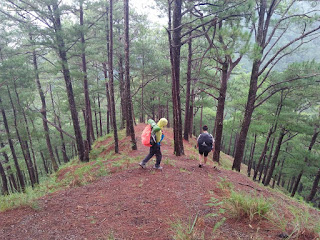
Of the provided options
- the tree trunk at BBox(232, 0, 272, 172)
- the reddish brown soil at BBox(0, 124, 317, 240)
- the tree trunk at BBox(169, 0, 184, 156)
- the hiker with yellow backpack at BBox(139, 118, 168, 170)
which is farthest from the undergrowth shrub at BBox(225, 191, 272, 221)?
the tree trunk at BBox(232, 0, 272, 172)

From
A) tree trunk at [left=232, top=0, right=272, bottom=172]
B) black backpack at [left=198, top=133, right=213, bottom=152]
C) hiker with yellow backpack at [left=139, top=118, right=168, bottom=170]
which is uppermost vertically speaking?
tree trunk at [left=232, top=0, right=272, bottom=172]

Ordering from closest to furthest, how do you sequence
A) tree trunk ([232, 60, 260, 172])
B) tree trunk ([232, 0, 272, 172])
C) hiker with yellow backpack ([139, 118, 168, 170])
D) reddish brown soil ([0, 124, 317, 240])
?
reddish brown soil ([0, 124, 317, 240]), hiker with yellow backpack ([139, 118, 168, 170]), tree trunk ([232, 0, 272, 172]), tree trunk ([232, 60, 260, 172])

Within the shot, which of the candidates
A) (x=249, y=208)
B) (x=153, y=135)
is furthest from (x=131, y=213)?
(x=153, y=135)

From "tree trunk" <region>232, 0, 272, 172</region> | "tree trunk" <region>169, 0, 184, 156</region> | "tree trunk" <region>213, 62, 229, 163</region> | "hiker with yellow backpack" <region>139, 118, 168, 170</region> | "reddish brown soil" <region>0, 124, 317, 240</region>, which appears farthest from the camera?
"tree trunk" <region>213, 62, 229, 163</region>

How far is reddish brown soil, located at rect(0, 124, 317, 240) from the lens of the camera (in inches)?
126

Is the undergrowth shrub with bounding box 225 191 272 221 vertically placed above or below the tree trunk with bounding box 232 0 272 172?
below

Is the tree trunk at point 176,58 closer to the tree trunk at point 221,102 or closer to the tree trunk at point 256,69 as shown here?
the tree trunk at point 221,102

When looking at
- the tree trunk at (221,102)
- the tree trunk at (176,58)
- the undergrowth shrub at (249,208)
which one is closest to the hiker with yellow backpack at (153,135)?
the tree trunk at (176,58)

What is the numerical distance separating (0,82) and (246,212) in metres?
13.1

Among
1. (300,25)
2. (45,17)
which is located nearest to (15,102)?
(45,17)

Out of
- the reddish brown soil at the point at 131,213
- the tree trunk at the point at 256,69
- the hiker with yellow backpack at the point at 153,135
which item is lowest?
the reddish brown soil at the point at 131,213

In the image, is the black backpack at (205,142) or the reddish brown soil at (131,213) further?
the black backpack at (205,142)

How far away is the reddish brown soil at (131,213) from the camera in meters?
3.19

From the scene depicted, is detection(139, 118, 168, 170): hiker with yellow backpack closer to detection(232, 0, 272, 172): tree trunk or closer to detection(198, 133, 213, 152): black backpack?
detection(198, 133, 213, 152): black backpack
